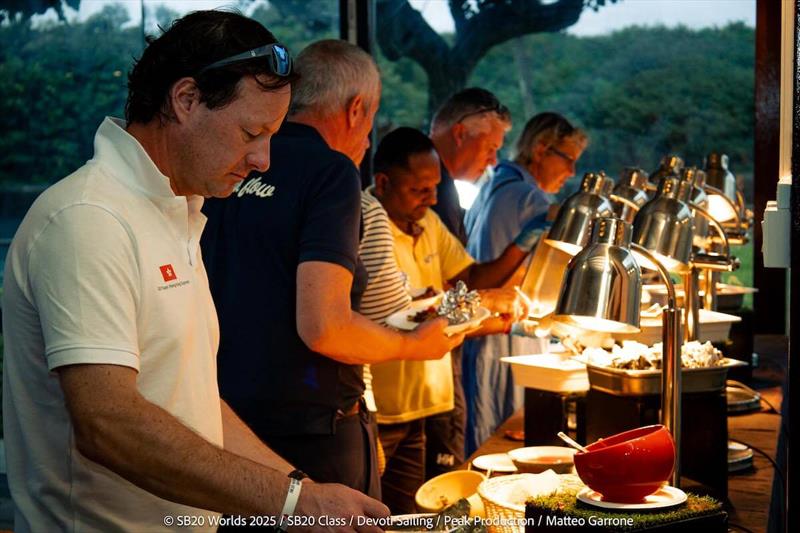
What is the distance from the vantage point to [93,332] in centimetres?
147

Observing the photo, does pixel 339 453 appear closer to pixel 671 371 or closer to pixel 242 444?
pixel 242 444

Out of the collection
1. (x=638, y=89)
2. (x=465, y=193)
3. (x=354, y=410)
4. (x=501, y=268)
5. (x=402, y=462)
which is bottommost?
(x=402, y=462)

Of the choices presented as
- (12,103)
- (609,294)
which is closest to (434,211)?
(12,103)

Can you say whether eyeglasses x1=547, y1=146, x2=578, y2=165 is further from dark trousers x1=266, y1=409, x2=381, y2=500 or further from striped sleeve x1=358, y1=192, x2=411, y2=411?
dark trousers x1=266, y1=409, x2=381, y2=500

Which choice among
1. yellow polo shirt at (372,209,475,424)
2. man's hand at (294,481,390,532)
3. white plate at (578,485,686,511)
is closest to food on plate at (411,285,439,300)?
yellow polo shirt at (372,209,475,424)

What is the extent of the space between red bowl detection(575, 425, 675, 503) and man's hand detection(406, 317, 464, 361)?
1073 mm

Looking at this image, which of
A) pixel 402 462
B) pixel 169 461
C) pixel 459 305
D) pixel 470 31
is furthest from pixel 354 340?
pixel 470 31

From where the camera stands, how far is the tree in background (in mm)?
6250

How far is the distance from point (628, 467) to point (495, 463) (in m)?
0.78

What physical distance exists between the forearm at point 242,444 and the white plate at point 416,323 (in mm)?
1011

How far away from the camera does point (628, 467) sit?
69.0 inches

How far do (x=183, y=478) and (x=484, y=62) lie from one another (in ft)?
17.2

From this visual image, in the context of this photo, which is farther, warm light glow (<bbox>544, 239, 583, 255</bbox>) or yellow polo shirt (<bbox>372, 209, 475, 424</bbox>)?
yellow polo shirt (<bbox>372, 209, 475, 424</bbox>)

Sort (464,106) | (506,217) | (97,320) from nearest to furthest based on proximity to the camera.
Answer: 1. (97,320)
2. (464,106)
3. (506,217)
